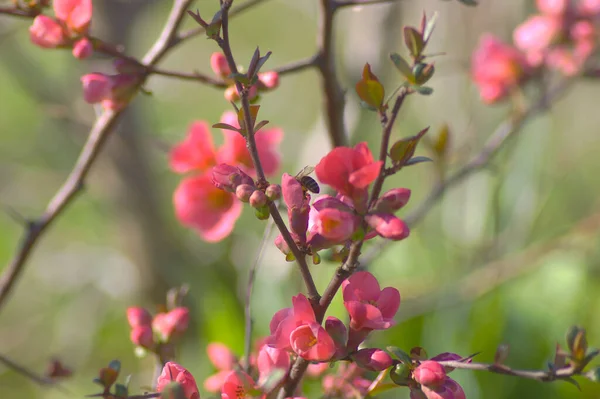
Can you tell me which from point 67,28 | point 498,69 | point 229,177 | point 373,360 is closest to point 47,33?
point 67,28

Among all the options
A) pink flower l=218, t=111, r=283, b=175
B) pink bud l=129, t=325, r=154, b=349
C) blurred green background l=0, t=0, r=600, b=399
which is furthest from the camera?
blurred green background l=0, t=0, r=600, b=399

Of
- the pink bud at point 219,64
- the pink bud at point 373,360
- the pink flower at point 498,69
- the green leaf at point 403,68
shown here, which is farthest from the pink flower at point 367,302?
the pink flower at point 498,69

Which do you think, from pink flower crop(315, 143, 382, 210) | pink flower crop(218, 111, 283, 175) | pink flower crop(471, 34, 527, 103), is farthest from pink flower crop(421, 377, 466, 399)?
pink flower crop(471, 34, 527, 103)

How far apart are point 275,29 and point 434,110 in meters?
1.45

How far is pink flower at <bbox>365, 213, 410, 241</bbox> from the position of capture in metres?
0.33

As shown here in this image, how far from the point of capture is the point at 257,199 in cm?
36

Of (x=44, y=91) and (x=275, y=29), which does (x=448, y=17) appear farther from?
(x=275, y=29)

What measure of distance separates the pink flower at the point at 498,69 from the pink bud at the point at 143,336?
60 cm

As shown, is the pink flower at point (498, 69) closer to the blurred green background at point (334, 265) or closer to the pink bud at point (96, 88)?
the blurred green background at point (334, 265)

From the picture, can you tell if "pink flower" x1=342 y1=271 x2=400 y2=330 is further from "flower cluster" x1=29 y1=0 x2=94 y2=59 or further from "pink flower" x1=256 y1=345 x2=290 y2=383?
"flower cluster" x1=29 y1=0 x2=94 y2=59

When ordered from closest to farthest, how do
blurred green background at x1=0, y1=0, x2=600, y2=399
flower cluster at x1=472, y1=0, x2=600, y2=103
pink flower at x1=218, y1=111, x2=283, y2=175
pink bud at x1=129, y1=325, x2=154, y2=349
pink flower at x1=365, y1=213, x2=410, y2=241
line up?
pink flower at x1=365, y1=213, x2=410, y2=241 → pink bud at x1=129, y1=325, x2=154, y2=349 → pink flower at x1=218, y1=111, x2=283, y2=175 → flower cluster at x1=472, y1=0, x2=600, y2=103 → blurred green background at x1=0, y1=0, x2=600, y2=399

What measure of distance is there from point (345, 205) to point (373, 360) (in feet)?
0.30

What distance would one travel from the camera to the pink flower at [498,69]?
0.89m

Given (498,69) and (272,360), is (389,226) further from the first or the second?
(498,69)
